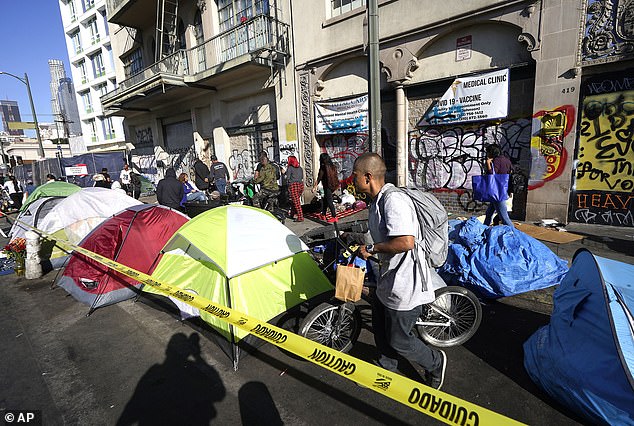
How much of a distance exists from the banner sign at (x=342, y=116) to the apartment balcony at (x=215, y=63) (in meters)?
2.56

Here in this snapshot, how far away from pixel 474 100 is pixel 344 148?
4.17 m

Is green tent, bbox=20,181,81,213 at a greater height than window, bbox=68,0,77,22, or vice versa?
window, bbox=68,0,77,22

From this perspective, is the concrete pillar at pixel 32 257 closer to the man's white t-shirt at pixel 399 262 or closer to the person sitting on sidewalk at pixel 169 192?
the person sitting on sidewalk at pixel 169 192

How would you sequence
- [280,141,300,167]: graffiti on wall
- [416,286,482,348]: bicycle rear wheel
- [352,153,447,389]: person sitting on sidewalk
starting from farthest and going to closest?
[280,141,300,167]: graffiti on wall < [416,286,482,348]: bicycle rear wheel < [352,153,447,389]: person sitting on sidewalk

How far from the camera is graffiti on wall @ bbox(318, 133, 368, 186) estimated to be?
10.2 meters

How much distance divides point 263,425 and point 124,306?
3272 millimetres

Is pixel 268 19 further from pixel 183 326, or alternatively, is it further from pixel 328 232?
pixel 183 326

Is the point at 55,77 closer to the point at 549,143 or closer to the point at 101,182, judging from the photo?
the point at 101,182

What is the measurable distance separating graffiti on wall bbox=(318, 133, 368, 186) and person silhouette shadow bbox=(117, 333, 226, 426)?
805cm

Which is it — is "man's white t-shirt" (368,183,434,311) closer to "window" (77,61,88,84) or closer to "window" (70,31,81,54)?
"window" (77,61,88,84)

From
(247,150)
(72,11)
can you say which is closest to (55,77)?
(72,11)

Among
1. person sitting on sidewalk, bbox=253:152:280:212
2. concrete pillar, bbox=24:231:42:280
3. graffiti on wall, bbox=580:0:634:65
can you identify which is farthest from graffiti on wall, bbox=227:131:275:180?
graffiti on wall, bbox=580:0:634:65

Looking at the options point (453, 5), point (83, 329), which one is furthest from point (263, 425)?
point (453, 5)

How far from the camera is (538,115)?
6.69m
